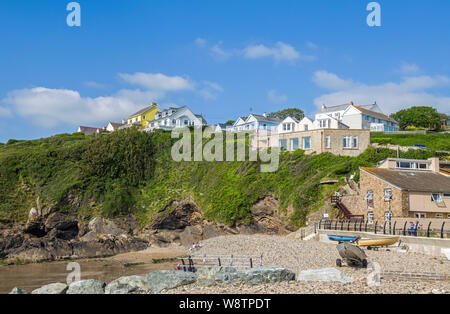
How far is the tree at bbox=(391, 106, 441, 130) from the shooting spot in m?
71.2

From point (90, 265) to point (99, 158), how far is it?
84.6 feet

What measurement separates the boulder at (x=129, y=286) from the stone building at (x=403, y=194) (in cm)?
2319

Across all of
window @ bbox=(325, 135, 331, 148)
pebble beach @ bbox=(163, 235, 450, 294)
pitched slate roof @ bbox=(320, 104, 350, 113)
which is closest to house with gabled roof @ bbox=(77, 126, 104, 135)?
pitched slate roof @ bbox=(320, 104, 350, 113)

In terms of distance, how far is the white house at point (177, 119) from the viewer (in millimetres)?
78831

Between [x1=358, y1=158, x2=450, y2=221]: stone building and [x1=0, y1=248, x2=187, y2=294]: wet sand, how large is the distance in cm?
1765

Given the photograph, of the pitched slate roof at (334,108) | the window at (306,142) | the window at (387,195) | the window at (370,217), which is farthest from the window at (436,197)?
the pitched slate roof at (334,108)

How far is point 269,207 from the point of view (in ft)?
142

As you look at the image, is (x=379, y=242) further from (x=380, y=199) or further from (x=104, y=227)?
(x=104, y=227)

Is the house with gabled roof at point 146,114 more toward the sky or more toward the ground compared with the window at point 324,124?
more toward the sky

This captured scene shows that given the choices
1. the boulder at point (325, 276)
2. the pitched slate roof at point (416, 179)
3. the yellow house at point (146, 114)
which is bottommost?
the boulder at point (325, 276)

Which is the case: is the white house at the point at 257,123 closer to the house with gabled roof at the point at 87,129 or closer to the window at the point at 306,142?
the window at the point at 306,142

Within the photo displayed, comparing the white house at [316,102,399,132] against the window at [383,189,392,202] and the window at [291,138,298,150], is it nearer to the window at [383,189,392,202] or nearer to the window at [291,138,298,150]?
the window at [291,138,298,150]
